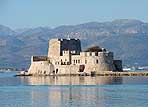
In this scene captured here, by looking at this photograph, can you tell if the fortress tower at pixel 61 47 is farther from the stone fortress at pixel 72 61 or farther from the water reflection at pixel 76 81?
the water reflection at pixel 76 81

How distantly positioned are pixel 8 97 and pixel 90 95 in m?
6.34

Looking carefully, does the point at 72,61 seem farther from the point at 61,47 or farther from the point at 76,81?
the point at 76,81

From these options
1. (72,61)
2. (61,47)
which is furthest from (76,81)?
(61,47)

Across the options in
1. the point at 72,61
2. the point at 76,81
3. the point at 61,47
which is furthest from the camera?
the point at 61,47

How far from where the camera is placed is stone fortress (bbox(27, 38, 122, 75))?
93.0m

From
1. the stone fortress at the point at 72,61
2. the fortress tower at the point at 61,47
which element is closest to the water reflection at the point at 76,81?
the stone fortress at the point at 72,61

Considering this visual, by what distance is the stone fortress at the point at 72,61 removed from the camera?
9300 cm

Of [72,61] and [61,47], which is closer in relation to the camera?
[72,61]

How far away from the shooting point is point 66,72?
95562 millimetres

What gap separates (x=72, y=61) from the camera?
311 ft

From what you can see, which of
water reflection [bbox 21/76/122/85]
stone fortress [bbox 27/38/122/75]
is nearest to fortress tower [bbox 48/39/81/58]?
stone fortress [bbox 27/38/122/75]

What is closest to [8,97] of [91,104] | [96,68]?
[91,104]

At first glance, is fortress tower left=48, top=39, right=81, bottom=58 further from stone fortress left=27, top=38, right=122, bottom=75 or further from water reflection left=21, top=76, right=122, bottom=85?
water reflection left=21, top=76, right=122, bottom=85

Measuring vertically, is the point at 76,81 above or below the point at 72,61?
below
